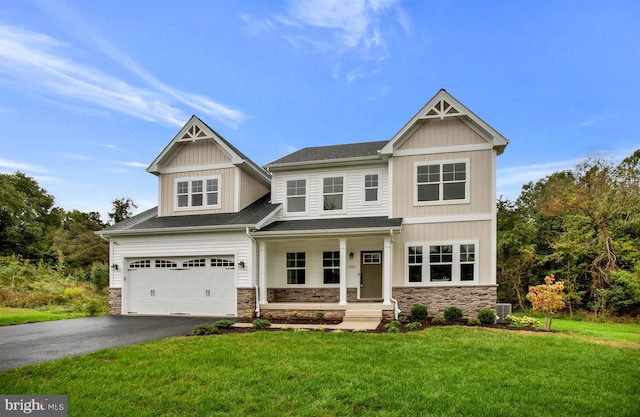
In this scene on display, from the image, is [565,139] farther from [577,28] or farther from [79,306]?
[79,306]

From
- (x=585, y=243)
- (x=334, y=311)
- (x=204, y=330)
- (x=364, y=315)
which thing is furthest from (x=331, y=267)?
(x=585, y=243)

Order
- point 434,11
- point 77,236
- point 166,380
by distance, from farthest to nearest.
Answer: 1. point 77,236
2. point 434,11
3. point 166,380

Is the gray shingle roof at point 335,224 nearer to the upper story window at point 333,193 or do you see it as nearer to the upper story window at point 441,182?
the upper story window at point 333,193

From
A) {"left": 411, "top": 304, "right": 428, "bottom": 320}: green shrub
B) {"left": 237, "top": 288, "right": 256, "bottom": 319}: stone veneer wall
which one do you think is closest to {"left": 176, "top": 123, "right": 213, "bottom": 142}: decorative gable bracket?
{"left": 237, "top": 288, "right": 256, "bottom": 319}: stone veneer wall

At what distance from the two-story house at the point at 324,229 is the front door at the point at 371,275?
0.04 m

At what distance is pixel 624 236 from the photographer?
19.6 meters

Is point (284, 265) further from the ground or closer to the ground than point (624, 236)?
closer to the ground

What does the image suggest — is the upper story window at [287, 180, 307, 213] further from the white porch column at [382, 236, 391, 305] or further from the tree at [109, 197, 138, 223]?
the tree at [109, 197, 138, 223]

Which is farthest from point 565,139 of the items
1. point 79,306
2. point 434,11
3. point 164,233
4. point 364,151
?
point 79,306

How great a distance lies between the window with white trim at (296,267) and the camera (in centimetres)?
1639

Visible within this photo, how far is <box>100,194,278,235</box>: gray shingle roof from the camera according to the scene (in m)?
15.4

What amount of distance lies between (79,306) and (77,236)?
13370 mm

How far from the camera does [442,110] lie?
578 inches

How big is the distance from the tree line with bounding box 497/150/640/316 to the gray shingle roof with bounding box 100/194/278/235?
1253 cm
